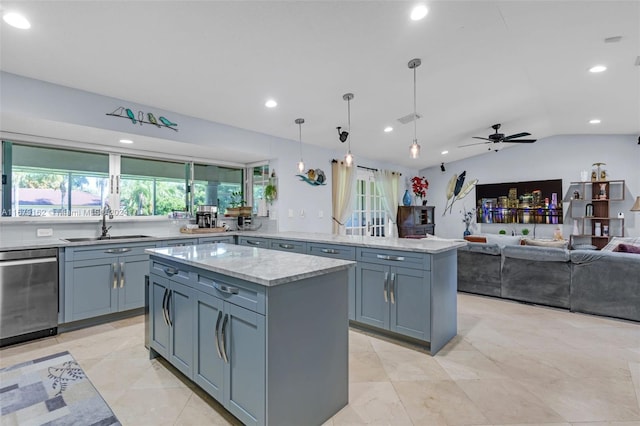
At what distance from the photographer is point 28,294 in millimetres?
2932

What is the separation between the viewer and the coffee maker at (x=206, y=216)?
473cm

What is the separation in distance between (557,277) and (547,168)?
4.40 metres

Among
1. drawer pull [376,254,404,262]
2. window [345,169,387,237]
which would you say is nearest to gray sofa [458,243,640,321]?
drawer pull [376,254,404,262]

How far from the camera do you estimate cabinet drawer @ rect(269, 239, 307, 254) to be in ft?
12.0

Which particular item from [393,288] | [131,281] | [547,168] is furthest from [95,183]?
[547,168]

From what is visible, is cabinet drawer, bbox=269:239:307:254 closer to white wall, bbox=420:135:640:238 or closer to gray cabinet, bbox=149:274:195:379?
gray cabinet, bbox=149:274:195:379

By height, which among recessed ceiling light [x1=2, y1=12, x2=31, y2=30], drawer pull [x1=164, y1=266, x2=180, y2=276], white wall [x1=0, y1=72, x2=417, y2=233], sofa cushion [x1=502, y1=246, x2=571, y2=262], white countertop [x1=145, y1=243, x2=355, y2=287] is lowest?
sofa cushion [x1=502, y1=246, x2=571, y2=262]

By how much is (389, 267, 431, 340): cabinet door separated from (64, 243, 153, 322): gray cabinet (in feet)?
9.54

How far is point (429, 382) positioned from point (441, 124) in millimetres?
4129

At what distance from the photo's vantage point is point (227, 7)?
208 cm

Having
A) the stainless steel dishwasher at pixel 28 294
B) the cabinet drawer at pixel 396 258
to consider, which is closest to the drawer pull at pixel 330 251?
the cabinet drawer at pixel 396 258

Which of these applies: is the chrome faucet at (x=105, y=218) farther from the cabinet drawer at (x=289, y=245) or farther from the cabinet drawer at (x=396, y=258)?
the cabinet drawer at (x=396, y=258)

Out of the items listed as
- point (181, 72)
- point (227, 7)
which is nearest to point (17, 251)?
point (181, 72)

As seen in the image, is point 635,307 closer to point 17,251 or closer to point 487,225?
point 487,225
